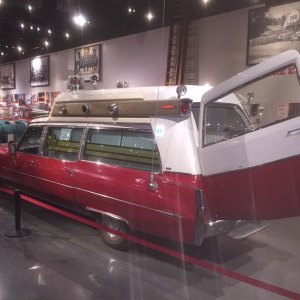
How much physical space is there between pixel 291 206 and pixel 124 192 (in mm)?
1819

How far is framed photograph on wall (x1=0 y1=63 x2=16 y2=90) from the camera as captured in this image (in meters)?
20.2

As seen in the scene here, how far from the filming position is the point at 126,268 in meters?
4.01

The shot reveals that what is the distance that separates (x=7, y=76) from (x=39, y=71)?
394cm

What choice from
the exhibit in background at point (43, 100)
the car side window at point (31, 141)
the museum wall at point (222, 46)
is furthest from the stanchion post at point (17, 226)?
the exhibit in background at point (43, 100)

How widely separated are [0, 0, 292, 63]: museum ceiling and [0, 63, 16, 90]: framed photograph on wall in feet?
12.7

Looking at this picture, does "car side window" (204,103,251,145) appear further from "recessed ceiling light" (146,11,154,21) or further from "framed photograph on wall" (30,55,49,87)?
"framed photograph on wall" (30,55,49,87)

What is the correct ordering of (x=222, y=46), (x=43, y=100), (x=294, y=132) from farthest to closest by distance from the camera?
(x=43, y=100)
(x=222, y=46)
(x=294, y=132)

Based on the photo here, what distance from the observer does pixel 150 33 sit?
12.0 metres

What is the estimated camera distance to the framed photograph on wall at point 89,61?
556 inches

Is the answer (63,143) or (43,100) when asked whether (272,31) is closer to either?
(63,143)

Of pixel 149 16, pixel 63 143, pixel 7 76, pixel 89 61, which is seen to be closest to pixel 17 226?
pixel 63 143

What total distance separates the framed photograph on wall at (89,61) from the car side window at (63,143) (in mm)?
9031

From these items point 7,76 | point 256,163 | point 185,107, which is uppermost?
point 7,76

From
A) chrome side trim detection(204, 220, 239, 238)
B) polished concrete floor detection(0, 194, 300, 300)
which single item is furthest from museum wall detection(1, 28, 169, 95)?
chrome side trim detection(204, 220, 239, 238)
